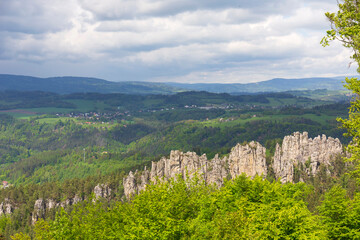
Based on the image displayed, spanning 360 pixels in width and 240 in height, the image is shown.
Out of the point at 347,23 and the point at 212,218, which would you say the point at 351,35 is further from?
the point at 212,218

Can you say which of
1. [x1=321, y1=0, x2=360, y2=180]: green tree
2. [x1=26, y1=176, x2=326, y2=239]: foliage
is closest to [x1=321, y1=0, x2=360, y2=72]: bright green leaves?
[x1=321, y1=0, x2=360, y2=180]: green tree

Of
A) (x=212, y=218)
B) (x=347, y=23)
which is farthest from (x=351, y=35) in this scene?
(x=212, y=218)

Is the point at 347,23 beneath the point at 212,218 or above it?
above

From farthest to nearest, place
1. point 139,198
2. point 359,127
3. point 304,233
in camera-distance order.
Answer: point 139,198, point 304,233, point 359,127

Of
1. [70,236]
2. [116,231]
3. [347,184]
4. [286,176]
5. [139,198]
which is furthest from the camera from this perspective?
[286,176]

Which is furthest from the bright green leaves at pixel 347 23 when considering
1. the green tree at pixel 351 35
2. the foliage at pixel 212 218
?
the foliage at pixel 212 218

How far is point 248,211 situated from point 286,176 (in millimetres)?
147434

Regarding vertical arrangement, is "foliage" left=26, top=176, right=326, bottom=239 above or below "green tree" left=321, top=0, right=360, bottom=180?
below

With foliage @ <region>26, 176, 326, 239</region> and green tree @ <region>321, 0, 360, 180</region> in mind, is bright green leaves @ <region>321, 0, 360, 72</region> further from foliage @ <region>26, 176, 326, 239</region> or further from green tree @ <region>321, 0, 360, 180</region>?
foliage @ <region>26, 176, 326, 239</region>

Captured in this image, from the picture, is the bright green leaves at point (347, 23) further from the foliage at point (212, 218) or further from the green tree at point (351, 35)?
the foliage at point (212, 218)

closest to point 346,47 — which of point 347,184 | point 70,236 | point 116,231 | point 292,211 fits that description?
point 292,211

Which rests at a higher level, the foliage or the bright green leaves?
the bright green leaves

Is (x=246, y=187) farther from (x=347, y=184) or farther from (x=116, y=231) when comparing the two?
(x=347, y=184)

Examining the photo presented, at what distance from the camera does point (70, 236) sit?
6353cm
